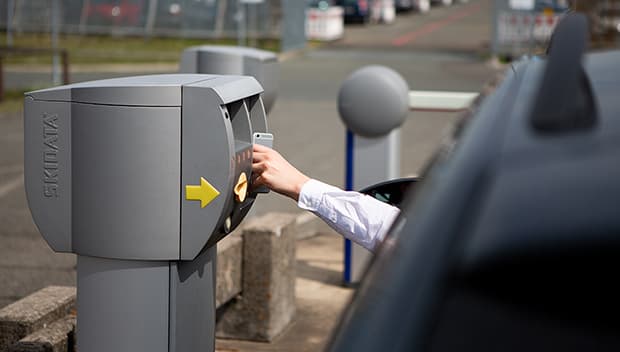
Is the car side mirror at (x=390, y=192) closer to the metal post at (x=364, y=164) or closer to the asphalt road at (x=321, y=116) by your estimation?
the asphalt road at (x=321, y=116)

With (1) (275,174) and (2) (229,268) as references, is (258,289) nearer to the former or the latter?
(2) (229,268)

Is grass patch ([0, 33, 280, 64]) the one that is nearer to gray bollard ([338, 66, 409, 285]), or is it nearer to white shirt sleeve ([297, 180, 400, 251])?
gray bollard ([338, 66, 409, 285])

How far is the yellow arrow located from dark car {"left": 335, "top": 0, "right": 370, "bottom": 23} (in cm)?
4174

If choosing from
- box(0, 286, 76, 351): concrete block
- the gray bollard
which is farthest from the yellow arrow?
the gray bollard

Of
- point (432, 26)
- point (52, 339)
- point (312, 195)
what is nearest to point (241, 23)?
point (432, 26)

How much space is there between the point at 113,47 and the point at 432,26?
1649cm

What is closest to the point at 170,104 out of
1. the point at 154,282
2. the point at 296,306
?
the point at 154,282

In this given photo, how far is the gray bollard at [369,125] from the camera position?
6168 millimetres

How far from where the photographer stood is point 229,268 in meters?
5.08

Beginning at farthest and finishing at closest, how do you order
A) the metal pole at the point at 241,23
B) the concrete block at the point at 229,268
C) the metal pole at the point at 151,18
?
the metal pole at the point at 151,18, the metal pole at the point at 241,23, the concrete block at the point at 229,268

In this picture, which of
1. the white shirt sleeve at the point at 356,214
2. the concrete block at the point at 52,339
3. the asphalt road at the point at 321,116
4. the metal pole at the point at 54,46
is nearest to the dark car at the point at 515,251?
the asphalt road at the point at 321,116

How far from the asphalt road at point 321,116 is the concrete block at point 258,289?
941mm

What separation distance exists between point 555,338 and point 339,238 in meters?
7.06

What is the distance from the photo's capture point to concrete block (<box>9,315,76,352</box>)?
11.3 feet
